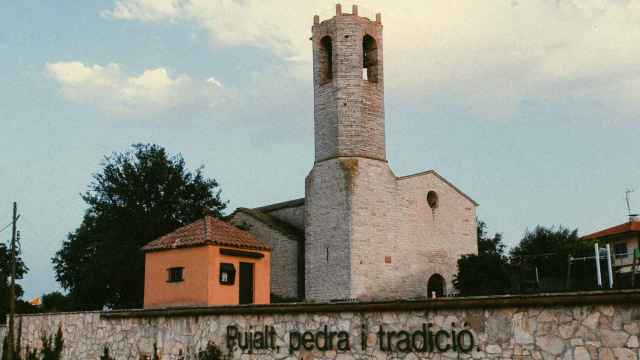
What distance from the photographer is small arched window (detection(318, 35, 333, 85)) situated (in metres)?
39.0

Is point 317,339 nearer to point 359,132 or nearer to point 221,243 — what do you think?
point 221,243

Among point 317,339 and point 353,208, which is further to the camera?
point 353,208

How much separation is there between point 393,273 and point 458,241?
7.05m

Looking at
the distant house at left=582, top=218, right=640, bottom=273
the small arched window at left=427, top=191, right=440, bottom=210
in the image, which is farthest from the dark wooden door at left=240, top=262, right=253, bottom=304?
the distant house at left=582, top=218, right=640, bottom=273

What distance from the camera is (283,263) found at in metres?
40.5

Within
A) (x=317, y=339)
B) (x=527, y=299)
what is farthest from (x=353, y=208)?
(x=527, y=299)

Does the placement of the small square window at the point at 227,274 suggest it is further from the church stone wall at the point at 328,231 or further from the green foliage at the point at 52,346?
the church stone wall at the point at 328,231

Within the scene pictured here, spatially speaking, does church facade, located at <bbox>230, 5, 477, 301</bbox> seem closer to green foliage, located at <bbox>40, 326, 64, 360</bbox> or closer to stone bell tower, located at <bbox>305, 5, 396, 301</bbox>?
stone bell tower, located at <bbox>305, 5, 396, 301</bbox>

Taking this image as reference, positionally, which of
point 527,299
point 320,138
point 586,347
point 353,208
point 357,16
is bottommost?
point 586,347

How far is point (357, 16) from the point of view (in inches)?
1515

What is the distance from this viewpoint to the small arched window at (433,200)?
41750mm

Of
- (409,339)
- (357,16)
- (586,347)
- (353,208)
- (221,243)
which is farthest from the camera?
(357,16)

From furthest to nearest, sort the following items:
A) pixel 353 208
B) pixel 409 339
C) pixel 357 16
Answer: pixel 357 16 < pixel 353 208 < pixel 409 339

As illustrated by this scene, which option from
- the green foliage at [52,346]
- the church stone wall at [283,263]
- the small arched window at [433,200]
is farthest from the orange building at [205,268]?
the small arched window at [433,200]
